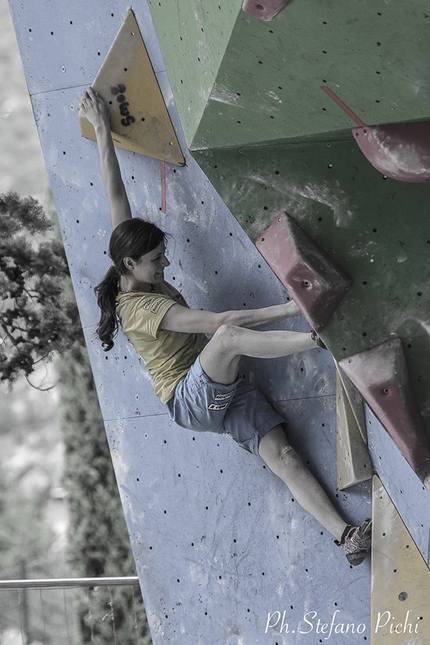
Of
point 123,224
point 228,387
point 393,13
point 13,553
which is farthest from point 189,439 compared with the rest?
point 13,553

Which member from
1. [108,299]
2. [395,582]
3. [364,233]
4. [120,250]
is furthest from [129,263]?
[395,582]

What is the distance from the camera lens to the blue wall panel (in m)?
2.84

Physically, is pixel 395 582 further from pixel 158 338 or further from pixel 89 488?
pixel 89 488

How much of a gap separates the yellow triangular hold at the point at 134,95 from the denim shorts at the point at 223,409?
851 millimetres

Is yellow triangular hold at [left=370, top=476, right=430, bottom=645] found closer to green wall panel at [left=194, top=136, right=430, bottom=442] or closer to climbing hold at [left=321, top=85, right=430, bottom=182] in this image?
green wall panel at [left=194, top=136, right=430, bottom=442]

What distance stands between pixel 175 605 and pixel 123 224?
1.59 meters

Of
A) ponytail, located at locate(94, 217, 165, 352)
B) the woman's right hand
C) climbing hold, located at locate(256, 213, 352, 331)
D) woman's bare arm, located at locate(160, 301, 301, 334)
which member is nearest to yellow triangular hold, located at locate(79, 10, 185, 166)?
the woman's right hand

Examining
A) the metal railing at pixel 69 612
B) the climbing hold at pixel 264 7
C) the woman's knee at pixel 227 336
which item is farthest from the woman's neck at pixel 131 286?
the metal railing at pixel 69 612

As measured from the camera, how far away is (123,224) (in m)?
2.72

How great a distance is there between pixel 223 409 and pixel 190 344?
28 cm

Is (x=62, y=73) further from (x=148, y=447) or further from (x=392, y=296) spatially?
(x=392, y=296)

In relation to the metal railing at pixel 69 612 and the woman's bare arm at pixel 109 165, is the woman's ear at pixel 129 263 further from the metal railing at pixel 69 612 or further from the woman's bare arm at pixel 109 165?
the metal railing at pixel 69 612

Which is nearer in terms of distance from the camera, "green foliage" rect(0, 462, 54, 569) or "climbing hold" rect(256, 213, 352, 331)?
"climbing hold" rect(256, 213, 352, 331)

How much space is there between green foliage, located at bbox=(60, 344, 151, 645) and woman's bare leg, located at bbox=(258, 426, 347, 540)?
419cm
